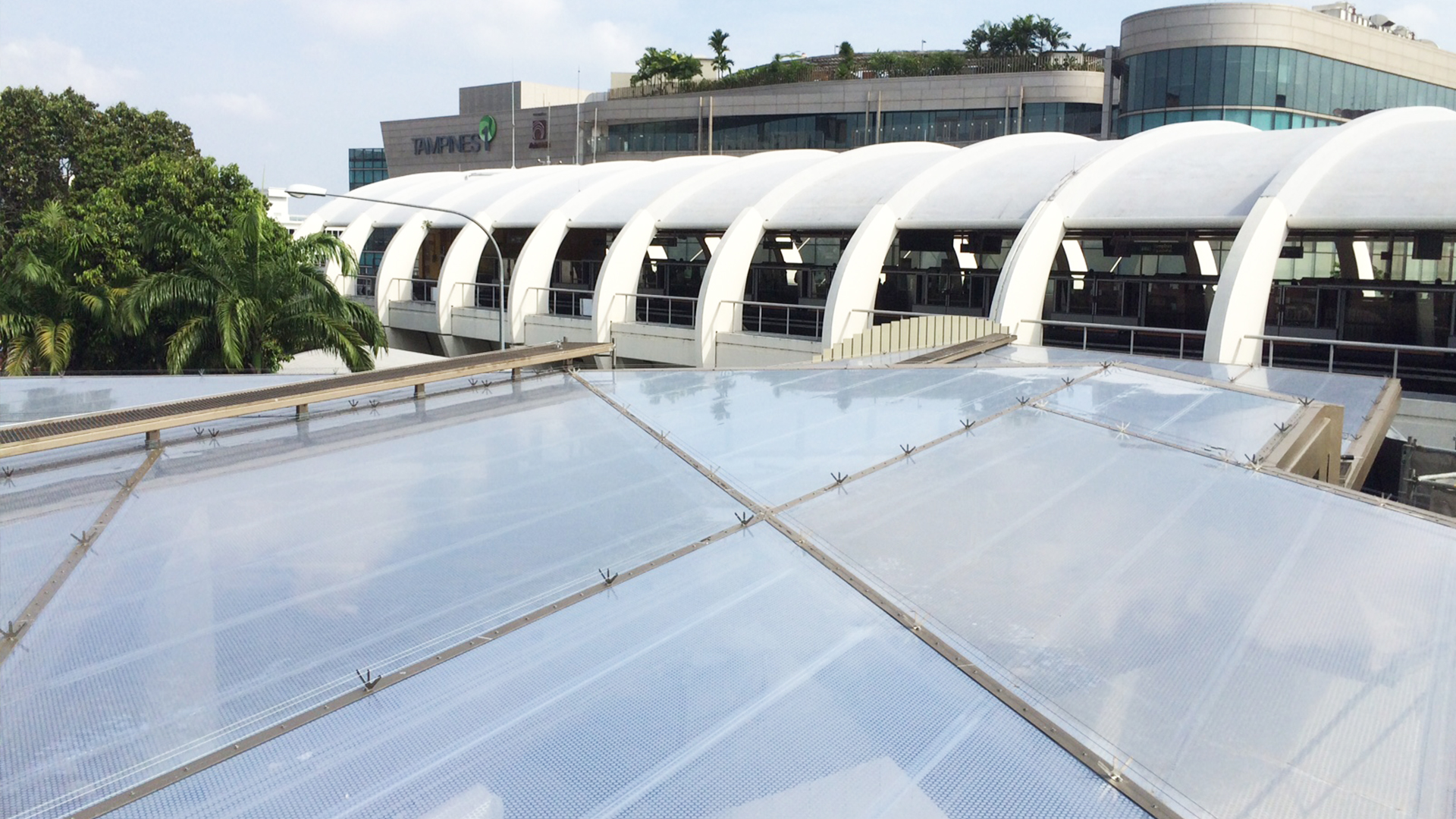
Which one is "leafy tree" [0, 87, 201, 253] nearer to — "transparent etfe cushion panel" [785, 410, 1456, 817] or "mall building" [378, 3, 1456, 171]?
"mall building" [378, 3, 1456, 171]

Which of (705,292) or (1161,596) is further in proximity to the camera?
(705,292)

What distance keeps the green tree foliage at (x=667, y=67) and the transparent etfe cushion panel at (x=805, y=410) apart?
67443 mm

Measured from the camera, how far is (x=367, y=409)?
9.12m

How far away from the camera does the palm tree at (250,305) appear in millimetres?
23375

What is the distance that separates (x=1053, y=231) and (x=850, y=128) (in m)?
43.0

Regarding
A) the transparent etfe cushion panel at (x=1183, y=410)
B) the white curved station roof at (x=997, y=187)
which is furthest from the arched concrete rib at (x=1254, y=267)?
the transparent etfe cushion panel at (x=1183, y=410)

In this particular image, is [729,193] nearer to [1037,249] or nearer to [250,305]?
[1037,249]

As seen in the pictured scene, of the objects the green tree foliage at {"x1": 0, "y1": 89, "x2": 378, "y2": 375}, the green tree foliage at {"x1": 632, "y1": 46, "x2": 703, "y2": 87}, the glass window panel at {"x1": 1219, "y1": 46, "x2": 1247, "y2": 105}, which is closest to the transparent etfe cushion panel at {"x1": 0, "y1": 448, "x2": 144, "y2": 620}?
the green tree foliage at {"x1": 0, "y1": 89, "x2": 378, "y2": 375}

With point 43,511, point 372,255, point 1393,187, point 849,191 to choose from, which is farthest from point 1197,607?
point 372,255

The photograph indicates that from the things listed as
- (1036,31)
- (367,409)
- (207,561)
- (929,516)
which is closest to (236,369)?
(367,409)

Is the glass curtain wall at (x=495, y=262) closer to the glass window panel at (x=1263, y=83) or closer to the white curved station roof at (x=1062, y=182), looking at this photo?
the white curved station roof at (x=1062, y=182)

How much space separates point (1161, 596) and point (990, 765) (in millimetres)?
Answer: 1596

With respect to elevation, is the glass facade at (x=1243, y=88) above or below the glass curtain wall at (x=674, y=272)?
above

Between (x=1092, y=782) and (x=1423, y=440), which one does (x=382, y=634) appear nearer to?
(x=1092, y=782)
